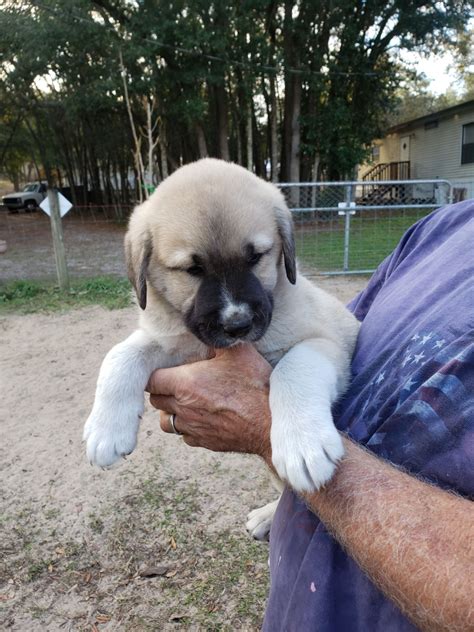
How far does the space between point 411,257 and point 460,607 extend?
4.57 ft

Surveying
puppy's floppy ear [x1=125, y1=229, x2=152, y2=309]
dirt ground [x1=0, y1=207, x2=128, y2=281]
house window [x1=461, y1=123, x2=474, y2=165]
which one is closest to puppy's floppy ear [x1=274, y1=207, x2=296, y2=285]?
puppy's floppy ear [x1=125, y1=229, x2=152, y2=309]

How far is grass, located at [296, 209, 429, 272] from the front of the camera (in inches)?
426

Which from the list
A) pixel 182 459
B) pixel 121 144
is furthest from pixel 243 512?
pixel 121 144

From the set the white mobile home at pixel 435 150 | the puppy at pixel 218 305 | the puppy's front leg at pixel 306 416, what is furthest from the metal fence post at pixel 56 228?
the white mobile home at pixel 435 150

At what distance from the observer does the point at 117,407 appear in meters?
2.05

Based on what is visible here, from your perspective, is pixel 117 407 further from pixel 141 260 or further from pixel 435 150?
pixel 435 150

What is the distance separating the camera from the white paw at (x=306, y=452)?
148 cm

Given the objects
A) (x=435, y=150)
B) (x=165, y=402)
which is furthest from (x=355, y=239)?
(x=435, y=150)

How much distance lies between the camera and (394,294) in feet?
6.42

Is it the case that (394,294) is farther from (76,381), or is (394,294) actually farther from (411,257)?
(76,381)

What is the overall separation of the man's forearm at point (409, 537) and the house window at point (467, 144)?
26968 mm

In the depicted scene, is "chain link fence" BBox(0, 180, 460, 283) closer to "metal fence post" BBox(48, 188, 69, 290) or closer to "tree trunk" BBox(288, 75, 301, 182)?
"metal fence post" BBox(48, 188, 69, 290)

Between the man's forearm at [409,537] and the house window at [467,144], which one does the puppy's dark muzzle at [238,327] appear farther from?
the house window at [467,144]

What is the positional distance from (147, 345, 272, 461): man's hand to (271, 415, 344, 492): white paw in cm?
16
